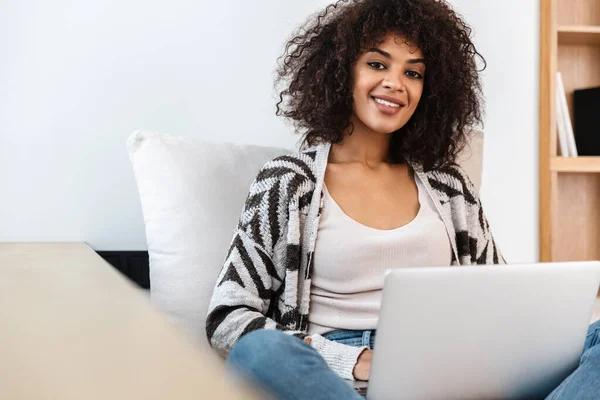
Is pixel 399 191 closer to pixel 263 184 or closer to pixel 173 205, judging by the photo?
pixel 263 184

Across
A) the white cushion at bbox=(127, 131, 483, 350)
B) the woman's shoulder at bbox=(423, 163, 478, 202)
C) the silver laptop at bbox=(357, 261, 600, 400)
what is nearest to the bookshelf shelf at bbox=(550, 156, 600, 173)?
the woman's shoulder at bbox=(423, 163, 478, 202)

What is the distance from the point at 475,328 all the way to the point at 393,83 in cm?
63

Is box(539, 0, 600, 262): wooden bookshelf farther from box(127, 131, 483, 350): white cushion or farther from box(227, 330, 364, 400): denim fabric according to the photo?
box(227, 330, 364, 400): denim fabric

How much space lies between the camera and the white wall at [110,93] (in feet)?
4.97

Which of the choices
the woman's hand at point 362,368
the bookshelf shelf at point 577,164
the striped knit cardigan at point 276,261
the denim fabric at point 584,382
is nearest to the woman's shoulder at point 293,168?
the striped knit cardigan at point 276,261

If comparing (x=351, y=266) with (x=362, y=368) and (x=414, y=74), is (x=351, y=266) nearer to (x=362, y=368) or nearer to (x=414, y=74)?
(x=362, y=368)

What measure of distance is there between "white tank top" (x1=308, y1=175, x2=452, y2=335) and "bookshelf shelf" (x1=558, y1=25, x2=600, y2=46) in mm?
1185

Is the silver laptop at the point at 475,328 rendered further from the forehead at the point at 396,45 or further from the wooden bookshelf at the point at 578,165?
the wooden bookshelf at the point at 578,165

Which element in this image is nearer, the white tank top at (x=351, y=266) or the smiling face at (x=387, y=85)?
the white tank top at (x=351, y=266)

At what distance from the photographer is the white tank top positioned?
1304 millimetres

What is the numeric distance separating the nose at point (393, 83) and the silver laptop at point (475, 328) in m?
0.56

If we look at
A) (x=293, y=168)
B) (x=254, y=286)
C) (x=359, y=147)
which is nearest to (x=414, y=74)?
(x=359, y=147)

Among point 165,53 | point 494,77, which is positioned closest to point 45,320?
point 165,53

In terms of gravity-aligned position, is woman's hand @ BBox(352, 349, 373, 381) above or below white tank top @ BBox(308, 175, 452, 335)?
below
